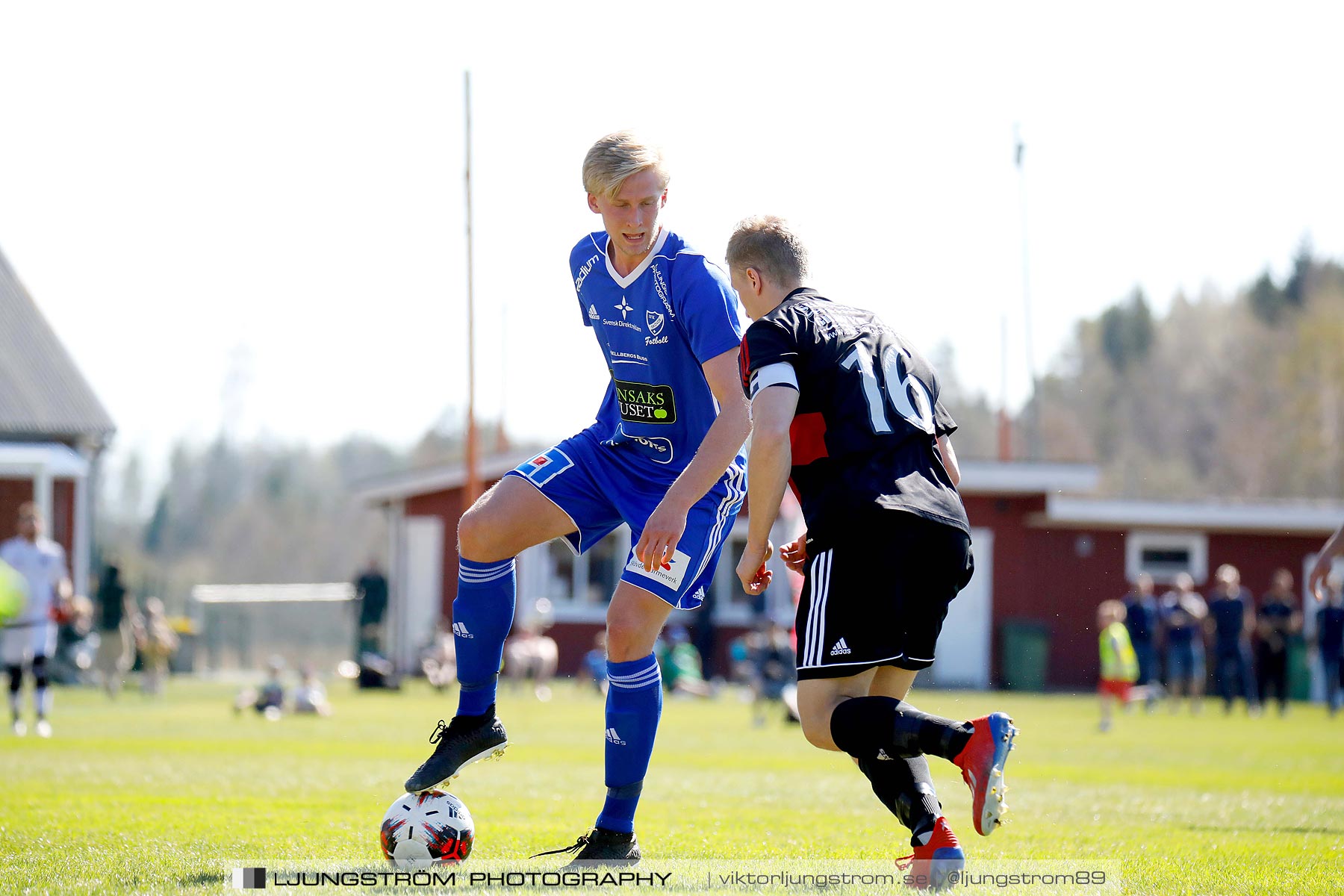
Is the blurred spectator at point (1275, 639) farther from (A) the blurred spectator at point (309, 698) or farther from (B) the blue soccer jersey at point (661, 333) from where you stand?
(B) the blue soccer jersey at point (661, 333)

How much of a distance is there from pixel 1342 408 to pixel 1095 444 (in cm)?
1782

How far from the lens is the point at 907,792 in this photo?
4277 mm

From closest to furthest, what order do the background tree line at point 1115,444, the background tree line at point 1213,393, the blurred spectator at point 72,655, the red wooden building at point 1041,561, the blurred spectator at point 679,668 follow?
the blurred spectator at point 679,668 → the blurred spectator at point 72,655 → the red wooden building at point 1041,561 → the background tree line at point 1213,393 → the background tree line at point 1115,444

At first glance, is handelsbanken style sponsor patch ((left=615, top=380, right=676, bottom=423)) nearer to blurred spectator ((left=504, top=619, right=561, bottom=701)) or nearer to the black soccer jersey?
the black soccer jersey

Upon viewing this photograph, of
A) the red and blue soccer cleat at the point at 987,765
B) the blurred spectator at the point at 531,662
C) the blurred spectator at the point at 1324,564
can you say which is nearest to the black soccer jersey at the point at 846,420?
the red and blue soccer cleat at the point at 987,765

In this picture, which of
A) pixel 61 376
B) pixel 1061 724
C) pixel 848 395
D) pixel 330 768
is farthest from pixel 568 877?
pixel 61 376

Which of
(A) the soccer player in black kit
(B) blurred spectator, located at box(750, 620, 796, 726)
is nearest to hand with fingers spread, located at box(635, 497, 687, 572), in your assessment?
(A) the soccer player in black kit

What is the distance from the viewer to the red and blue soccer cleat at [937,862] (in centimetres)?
412

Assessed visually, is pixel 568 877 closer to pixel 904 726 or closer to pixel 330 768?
pixel 904 726

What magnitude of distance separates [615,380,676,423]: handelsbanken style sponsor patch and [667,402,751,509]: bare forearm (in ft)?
0.90

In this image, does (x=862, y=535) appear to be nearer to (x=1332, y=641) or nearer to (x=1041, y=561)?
(x=1332, y=641)

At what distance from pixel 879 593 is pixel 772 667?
14.0 meters

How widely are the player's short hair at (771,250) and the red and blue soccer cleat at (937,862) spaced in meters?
1.72

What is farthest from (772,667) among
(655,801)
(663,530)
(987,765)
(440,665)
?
(987,765)
